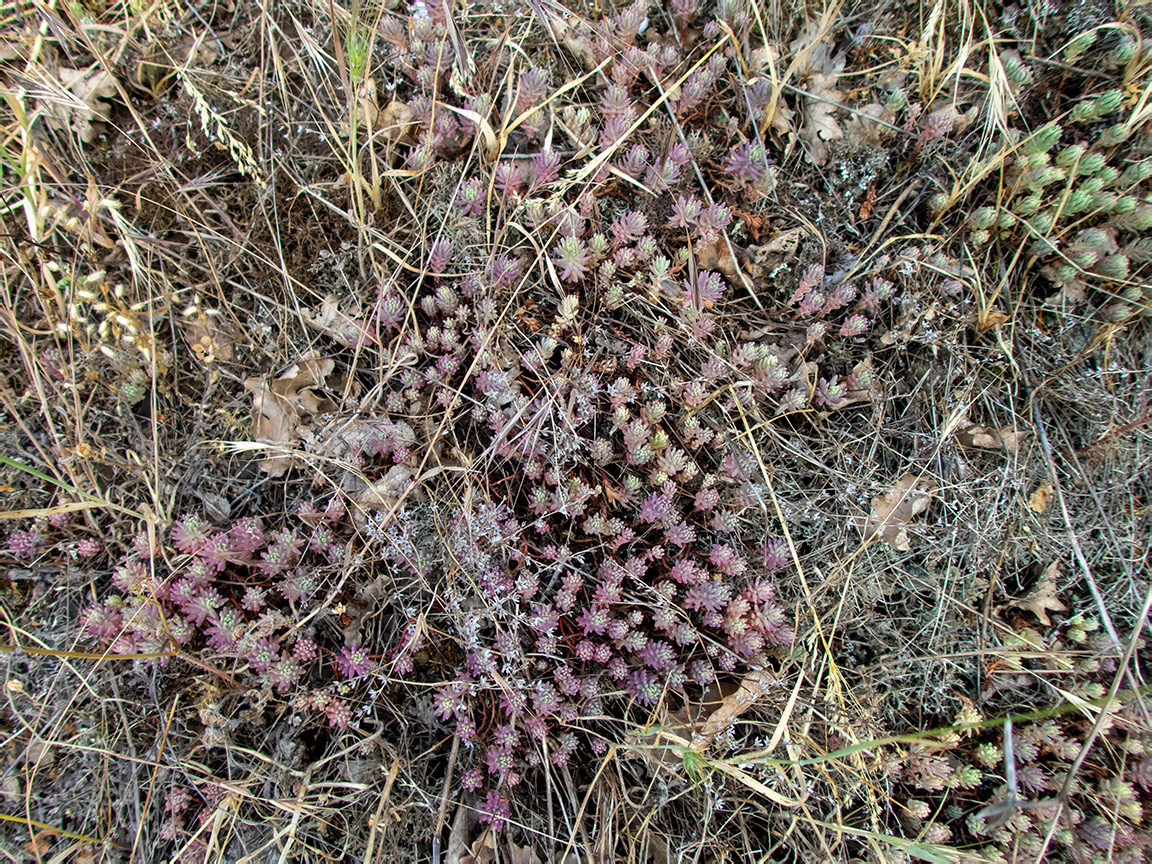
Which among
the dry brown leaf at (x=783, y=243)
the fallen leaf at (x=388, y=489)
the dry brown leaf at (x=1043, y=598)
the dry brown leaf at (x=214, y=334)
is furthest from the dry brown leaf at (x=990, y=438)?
the dry brown leaf at (x=214, y=334)

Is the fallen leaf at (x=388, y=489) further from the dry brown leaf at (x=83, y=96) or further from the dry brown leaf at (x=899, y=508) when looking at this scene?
the dry brown leaf at (x=83, y=96)

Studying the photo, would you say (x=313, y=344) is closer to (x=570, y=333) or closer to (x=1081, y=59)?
(x=570, y=333)

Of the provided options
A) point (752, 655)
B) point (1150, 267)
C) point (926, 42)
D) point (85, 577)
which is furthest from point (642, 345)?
point (85, 577)

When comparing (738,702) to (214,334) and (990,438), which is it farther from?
(214,334)

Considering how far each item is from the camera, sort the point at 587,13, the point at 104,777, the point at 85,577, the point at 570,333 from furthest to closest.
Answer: the point at 587,13 < the point at 570,333 < the point at 85,577 < the point at 104,777

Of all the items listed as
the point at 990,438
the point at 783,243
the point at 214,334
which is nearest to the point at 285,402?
the point at 214,334
